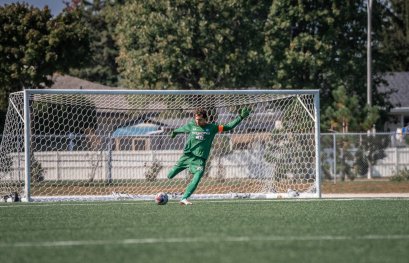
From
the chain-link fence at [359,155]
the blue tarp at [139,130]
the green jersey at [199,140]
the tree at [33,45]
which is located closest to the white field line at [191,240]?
the green jersey at [199,140]

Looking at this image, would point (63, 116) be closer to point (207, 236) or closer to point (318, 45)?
point (318, 45)

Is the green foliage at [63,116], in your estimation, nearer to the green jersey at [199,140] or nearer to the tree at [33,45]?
the tree at [33,45]

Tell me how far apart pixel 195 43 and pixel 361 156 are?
856 centimetres

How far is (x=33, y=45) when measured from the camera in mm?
31844

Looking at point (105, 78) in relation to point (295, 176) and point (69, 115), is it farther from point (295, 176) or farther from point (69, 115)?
point (295, 176)

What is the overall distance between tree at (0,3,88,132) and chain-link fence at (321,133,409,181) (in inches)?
445

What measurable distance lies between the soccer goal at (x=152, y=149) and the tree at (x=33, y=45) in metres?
5.32

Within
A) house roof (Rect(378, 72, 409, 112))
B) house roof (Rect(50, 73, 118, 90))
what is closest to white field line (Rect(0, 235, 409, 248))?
house roof (Rect(50, 73, 118, 90))

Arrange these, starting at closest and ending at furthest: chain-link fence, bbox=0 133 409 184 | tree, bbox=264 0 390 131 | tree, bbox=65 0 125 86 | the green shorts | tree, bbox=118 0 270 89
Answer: the green shorts
chain-link fence, bbox=0 133 409 184
tree, bbox=118 0 270 89
tree, bbox=264 0 390 131
tree, bbox=65 0 125 86

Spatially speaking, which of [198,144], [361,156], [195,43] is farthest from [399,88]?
[198,144]

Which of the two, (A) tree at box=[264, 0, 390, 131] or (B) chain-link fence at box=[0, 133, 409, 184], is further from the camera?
(A) tree at box=[264, 0, 390, 131]

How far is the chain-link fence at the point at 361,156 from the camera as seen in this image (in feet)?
91.8

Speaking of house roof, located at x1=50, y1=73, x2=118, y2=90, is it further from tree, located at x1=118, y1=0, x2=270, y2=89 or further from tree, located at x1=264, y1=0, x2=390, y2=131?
tree, located at x1=264, y1=0, x2=390, y2=131

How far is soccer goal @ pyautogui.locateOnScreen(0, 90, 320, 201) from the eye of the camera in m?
21.1
